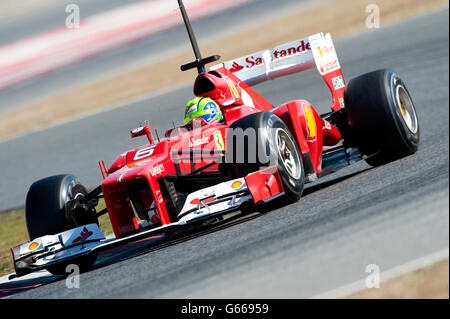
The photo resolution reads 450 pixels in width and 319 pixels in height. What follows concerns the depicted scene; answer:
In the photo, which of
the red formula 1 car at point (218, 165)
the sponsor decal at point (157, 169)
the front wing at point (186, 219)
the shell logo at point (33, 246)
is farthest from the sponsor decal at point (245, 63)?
the shell logo at point (33, 246)

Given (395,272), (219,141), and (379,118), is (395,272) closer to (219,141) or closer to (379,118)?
(219,141)

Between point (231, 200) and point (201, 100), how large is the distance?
1.77 metres

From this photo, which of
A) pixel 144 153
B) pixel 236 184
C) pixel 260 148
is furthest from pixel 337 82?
pixel 236 184

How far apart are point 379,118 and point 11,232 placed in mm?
5464

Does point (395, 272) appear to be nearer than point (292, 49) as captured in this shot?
Yes

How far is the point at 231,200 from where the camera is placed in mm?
6668

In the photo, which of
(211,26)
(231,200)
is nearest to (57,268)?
(231,200)

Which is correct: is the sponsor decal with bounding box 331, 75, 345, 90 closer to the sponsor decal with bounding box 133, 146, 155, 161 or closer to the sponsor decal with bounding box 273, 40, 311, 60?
the sponsor decal with bounding box 273, 40, 311, 60

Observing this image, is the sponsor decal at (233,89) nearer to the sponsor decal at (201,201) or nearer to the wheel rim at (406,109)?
the wheel rim at (406,109)

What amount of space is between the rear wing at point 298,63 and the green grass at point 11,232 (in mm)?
2556

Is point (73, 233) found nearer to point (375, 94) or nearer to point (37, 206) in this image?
point (37, 206)

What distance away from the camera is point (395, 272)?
4.84m
